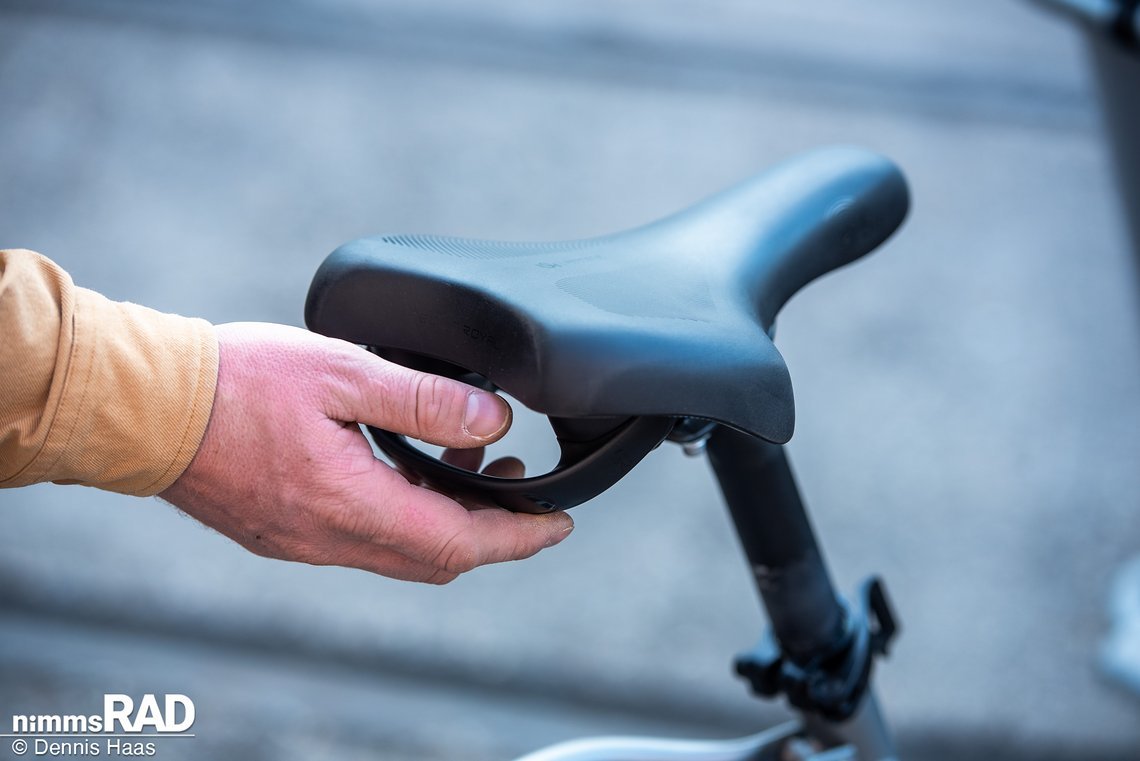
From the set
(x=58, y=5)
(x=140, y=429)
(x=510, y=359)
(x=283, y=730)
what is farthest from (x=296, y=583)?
(x=58, y=5)

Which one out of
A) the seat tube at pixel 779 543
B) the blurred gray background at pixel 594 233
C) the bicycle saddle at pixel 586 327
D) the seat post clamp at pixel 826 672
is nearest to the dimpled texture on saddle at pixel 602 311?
the bicycle saddle at pixel 586 327

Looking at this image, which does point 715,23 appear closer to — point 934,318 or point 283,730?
point 934,318

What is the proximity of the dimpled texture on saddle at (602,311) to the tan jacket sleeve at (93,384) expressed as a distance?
3.5 inches

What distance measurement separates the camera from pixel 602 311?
1.99ft

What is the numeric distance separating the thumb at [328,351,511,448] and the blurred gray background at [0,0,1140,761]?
4.20 feet

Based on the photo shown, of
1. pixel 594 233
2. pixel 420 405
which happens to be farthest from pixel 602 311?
pixel 594 233

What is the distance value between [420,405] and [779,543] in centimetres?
33

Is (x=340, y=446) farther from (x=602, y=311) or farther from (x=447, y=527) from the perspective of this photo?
(x=602, y=311)

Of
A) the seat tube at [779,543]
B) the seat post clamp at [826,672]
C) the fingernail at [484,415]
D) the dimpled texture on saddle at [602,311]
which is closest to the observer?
the dimpled texture on saddle at [602,311]

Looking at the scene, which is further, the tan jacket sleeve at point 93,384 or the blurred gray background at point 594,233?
the blurred gray background at point 594,233

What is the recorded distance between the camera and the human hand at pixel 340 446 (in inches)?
27.0

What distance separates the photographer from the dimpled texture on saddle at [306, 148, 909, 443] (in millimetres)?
577

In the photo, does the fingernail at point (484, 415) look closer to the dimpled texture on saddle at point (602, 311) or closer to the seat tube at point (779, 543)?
the dimpled texture on saddle at point (602, 311)

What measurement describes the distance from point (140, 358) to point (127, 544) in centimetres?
160
